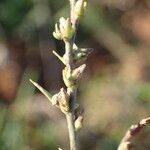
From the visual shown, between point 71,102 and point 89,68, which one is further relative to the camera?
point 89,68

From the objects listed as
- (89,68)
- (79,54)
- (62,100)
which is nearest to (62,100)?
(62,100)

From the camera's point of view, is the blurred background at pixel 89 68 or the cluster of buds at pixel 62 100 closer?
the cluster of buds at pixel 62 100

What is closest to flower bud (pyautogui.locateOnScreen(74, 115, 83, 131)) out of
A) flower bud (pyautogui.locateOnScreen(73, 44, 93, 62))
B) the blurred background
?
flower bud (pyautogui.locateOnScreen(73, 44, 93, 62))

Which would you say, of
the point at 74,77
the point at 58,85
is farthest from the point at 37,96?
the point at 74,77

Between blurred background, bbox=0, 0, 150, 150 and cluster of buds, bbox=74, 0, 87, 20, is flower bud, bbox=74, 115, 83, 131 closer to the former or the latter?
cluster of buds, bbox=74, 0, 87, 20

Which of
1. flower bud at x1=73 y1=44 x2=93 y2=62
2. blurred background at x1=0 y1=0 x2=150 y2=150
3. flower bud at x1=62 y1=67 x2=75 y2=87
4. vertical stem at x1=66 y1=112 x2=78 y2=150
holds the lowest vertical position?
vertical stem at x1=66 y1=112 x2=78 y2=150

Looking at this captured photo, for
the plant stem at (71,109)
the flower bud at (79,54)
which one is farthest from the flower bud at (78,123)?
the flower bud at (79,54)

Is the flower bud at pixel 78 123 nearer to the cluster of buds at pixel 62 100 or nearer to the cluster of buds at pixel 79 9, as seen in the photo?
the cluster of buds at pixel 62 100

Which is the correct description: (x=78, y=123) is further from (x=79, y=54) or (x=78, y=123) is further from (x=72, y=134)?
(x=79, y=54)
